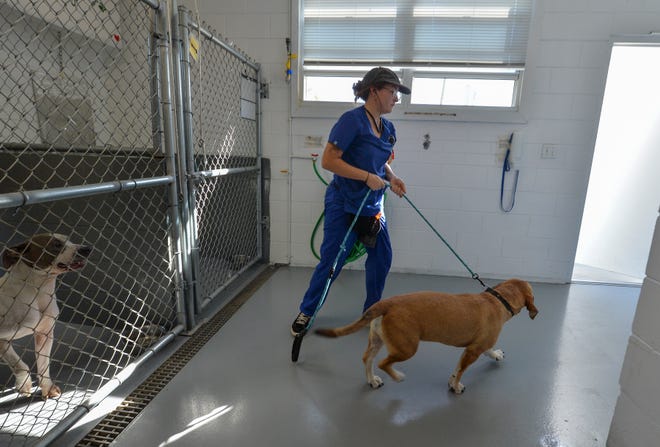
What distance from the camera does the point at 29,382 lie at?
67.7 inches

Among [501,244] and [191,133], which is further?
[501,244]

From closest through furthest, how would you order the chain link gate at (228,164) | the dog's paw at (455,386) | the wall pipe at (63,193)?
the wall pipe at (63,193) < the dog's paw at (455,386) < the chain link gate at (228,164)

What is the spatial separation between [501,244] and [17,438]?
3.64m

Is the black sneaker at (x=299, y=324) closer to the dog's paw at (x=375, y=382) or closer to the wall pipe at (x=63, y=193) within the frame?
the dog's paw at (x=375, y=382)

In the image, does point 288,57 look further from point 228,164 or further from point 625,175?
point 625,175

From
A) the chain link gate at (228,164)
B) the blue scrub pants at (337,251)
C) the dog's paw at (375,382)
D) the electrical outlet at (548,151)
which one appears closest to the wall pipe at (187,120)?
the chain link gate at (228,164)

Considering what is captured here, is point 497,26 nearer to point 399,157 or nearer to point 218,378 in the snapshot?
point 399,157

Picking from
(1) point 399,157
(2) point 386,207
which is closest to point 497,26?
(1) point 399,157

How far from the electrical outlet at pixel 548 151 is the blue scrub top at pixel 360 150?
71.7 inches

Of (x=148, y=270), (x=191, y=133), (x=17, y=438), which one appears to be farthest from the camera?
(x=148, y=270)

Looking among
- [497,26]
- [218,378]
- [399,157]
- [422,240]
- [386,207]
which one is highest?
[497,26]

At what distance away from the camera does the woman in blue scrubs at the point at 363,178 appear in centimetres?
211

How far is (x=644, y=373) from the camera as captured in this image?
4.45 feet

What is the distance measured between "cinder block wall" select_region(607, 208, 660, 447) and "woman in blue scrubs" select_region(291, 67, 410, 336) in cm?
125
